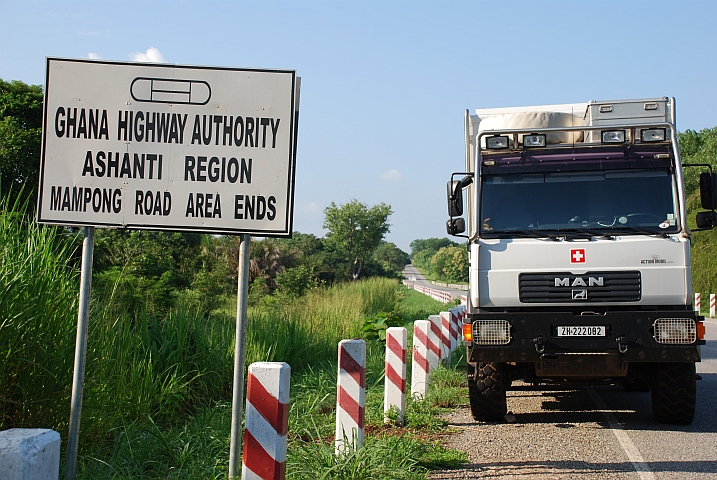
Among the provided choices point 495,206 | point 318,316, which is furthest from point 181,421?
point 318,316

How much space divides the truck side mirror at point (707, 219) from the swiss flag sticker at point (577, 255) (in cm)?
165

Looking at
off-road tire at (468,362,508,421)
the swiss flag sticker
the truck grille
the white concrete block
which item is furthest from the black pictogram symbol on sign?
off-road tire at (468,362,508,421)

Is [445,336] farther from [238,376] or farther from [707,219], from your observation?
[238,376]

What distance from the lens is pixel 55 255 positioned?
17.9 ft

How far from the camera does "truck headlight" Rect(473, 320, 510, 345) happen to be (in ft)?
23.9

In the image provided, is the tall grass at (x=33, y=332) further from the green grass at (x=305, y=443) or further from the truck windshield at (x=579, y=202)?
the truck windshield at (x=579, y=202)

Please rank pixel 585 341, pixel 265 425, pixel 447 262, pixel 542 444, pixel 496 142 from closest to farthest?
1. pixel 265 425
2. pixel 542 444
3. pixel 585 341
4. pixel 496 142
5. pixel 447 262

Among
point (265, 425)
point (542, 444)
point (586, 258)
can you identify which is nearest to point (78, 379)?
point (265, 425)

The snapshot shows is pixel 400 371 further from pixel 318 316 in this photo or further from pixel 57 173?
pixel 318 316

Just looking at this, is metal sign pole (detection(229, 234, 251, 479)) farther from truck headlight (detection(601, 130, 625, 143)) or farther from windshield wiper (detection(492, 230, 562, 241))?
truck headlight (detection(601, 130, 625, 143))

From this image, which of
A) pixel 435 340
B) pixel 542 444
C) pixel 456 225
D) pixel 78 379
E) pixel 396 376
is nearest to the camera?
pixel 78 379

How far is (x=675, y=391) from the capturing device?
7.37 meters

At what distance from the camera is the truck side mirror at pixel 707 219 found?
7766 millimetres

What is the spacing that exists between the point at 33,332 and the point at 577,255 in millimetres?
5277
